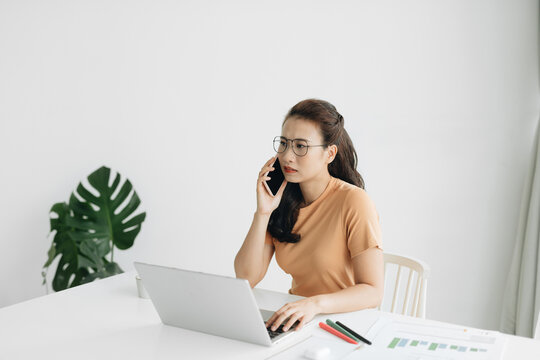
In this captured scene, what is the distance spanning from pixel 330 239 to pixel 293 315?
0.44m

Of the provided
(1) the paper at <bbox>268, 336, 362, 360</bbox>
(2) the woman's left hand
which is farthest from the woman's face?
(1) the paper at <bbox>268, 336, 362, 360</bbox>

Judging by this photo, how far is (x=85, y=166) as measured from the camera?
289 centimetres

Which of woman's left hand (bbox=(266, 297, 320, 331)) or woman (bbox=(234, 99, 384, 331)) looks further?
woman (bbox=(234, 99, 384, 331))

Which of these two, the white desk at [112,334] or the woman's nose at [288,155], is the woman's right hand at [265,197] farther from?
the white desk at [112,334]

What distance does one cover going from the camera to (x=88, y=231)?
2.76 m

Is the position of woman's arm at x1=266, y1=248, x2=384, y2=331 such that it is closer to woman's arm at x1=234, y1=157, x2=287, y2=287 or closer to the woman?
the woman

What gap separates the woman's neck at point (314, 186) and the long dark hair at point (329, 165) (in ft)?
0.12

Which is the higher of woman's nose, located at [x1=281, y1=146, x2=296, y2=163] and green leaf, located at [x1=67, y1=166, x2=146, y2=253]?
woman's nose, located at [x1=281, y1=146, x2=296, y2=163]

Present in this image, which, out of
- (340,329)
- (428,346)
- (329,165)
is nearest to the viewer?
(428,346)

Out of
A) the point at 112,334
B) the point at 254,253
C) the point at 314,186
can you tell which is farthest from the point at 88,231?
the point at 112,334

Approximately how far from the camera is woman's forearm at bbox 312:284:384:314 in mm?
1433

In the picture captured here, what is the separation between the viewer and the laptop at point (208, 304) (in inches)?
47.3

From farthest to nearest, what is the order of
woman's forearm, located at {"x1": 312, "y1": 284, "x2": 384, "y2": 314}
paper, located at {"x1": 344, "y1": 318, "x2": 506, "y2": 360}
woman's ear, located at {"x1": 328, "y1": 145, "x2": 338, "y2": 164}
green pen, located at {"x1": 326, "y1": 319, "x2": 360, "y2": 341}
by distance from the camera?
1. woman's ear, located at {"x1": 328, "y1": 145, "x2": 338, "y2": 164}
2. woman's forearm, located at {"x1": 312, "y1": 284, "x2": 384, "y2": 314}
3. green pen, located at {"x1": 326, "y1": 319, "x2": 360, "y2": 341}
4. paper, located at {"x1": 344, "y1": 318, "x2": 506, "y2": 360}

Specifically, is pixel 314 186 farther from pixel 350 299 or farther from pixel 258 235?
pixel 350 299
